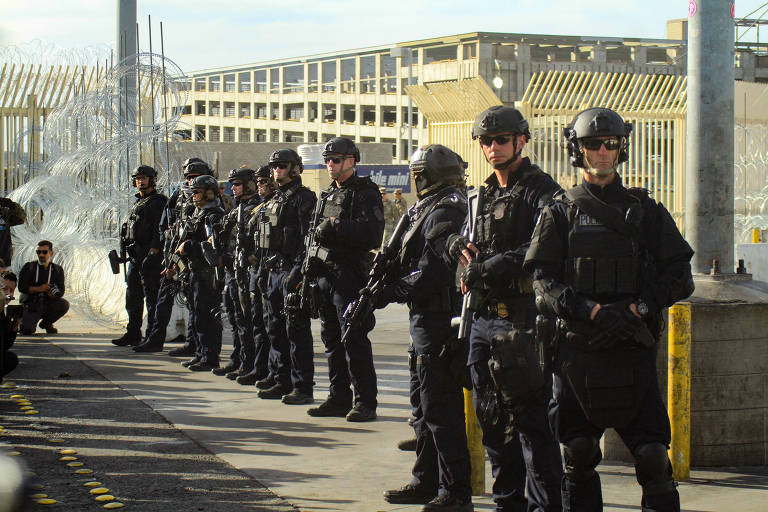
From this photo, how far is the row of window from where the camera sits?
79.2 metres

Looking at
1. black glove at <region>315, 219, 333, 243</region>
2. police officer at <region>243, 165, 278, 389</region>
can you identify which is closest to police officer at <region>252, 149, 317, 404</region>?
police officer at <region>243, 165, 278, 389</region>

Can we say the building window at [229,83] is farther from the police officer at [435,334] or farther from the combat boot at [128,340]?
the police officer at [435,334]

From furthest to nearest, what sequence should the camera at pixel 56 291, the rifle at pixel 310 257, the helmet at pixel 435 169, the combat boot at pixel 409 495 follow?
the camera at pixel 56 291
the rifle at pixel 310 257
the helmet at pixel 435 169
the combat boot at pixel 409 495

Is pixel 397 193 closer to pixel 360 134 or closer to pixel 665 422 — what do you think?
pixel 665 422

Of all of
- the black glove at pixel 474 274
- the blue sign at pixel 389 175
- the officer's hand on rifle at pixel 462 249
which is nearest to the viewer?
the black glove at pixel 474 274

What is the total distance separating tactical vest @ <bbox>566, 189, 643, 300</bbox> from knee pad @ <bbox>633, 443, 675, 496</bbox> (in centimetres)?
62

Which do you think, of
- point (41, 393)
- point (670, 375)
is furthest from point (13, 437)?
point (670, 375)

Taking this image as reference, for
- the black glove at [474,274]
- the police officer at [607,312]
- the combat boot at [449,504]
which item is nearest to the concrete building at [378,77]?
the combat boot at [449,504]

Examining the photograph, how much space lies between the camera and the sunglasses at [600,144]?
183 inches

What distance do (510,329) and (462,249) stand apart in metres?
0.45

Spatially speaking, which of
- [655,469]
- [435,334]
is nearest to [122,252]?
[435,334]

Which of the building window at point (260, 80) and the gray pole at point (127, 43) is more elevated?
the building window at point (260, 80)

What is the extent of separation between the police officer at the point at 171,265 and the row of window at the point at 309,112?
61.6 m

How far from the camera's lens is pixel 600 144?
4660 mm
